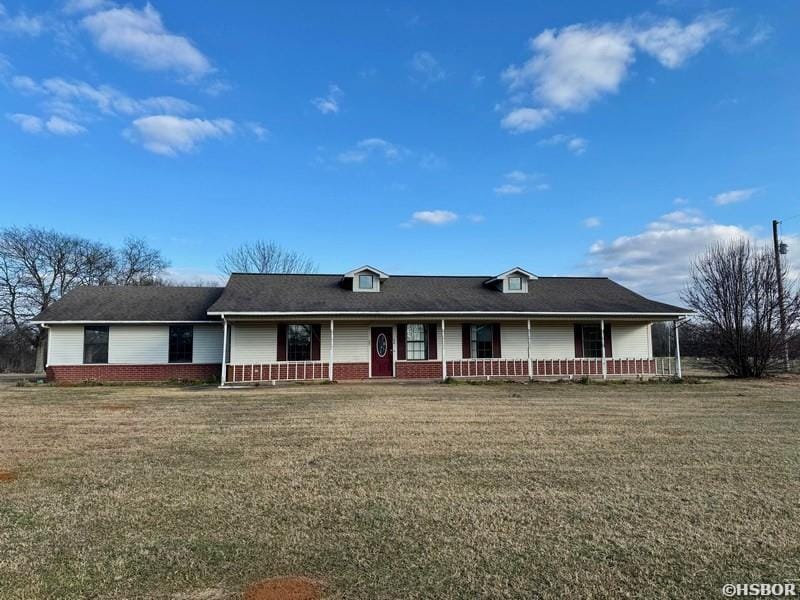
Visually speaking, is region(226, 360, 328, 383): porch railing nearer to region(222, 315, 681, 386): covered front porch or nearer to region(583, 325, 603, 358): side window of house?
region(222, 315, 681, 386): covered front porch

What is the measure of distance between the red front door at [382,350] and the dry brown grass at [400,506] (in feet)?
32.1

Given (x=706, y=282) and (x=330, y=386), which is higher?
(x=706, y=282)

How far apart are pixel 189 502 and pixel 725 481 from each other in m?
5.47

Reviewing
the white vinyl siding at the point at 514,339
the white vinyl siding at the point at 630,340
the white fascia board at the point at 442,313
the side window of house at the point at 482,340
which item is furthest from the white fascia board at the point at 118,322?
the white vinyl siding at the point at 630,340

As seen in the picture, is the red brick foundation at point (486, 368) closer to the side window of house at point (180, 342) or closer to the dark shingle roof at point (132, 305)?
the dark shingle roof at point (132, 305)

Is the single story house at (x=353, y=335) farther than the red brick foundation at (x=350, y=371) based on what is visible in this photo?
No

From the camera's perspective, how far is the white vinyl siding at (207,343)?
20.1 m

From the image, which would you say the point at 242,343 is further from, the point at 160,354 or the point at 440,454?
the point at 440,454

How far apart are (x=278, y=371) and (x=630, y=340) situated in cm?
1422

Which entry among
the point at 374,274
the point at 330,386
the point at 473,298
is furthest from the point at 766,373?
the point at 330,386

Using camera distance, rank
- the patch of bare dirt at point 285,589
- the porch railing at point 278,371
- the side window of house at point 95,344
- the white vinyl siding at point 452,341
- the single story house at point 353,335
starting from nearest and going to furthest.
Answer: the patch of bare dirt at point 285,589, the porch railing at point 278,371, the single story house at point 353,335, the side window of house at point 95,344, the white vinyl siding at point 452,341

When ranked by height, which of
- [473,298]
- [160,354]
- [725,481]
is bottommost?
[725,481]

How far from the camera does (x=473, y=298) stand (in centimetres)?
2073

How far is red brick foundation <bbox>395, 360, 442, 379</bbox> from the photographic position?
1939cm
